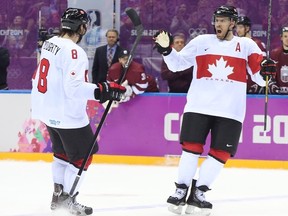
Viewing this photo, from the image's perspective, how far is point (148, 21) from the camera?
8273 millimetres

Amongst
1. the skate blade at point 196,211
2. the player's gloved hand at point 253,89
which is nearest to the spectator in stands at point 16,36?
the player's gloved hand at point 253,89

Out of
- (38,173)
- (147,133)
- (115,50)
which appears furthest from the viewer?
(115,50)

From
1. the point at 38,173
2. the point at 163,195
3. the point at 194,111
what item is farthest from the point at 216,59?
the point at 38,173

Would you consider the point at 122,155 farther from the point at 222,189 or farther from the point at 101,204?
the point at 101,204

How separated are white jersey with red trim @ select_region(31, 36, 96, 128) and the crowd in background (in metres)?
3.73

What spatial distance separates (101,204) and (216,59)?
118cm

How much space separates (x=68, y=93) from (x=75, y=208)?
0.70m

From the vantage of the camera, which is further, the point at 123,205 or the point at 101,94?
the point at 123,205

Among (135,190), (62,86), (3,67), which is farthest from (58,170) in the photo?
(3,67)

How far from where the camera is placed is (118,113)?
22.7 feet

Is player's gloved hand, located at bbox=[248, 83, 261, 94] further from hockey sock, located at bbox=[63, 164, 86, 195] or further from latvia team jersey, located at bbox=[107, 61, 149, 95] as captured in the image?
hockey sock, located at bbox=[63, 164, 86, 195]

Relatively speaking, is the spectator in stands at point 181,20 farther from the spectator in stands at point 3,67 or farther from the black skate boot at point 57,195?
the black skate boot at point 57,195

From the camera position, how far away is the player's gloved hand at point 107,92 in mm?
4180

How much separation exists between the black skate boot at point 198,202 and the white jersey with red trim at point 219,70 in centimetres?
45
